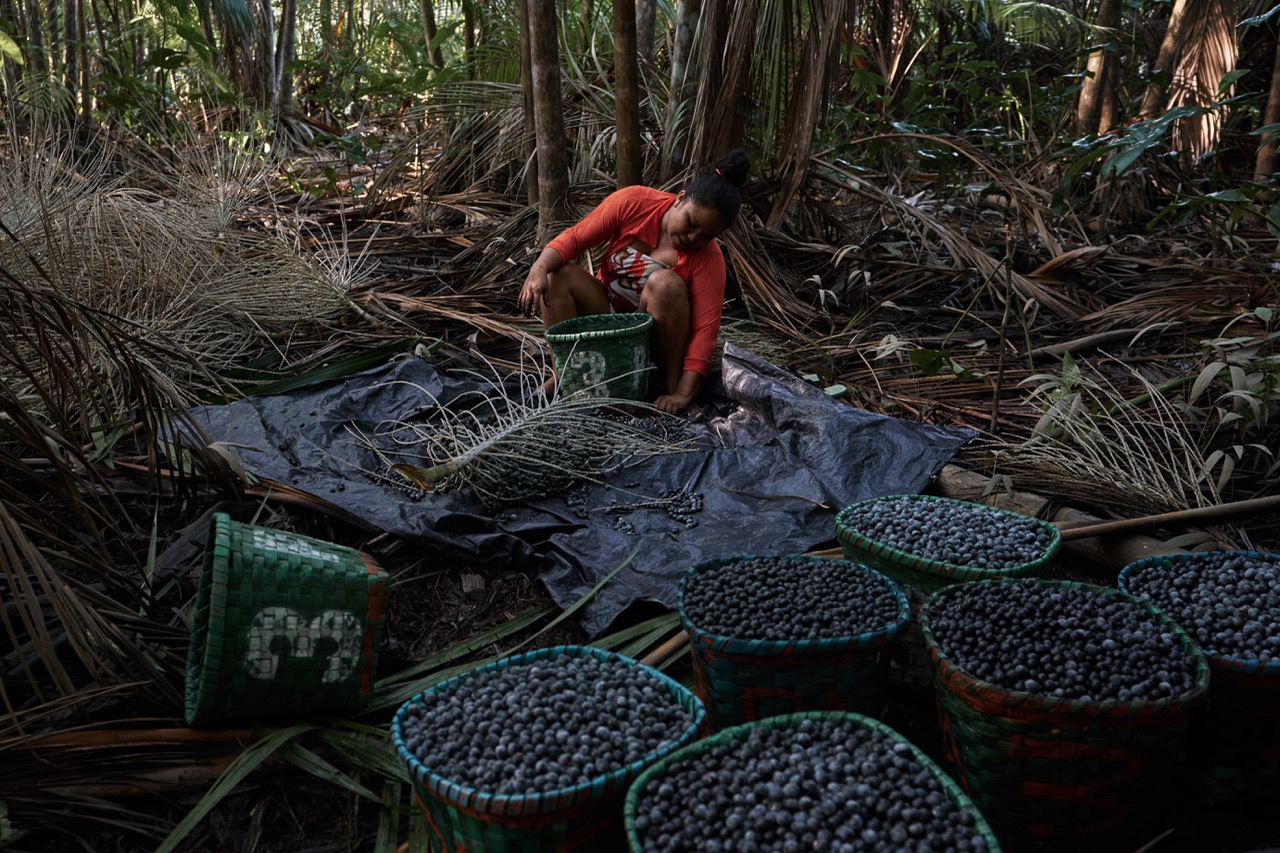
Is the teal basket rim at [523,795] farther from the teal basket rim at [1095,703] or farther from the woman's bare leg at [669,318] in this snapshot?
the woman's bare leg at [669,318]

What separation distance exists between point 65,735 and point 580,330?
79.8 inches

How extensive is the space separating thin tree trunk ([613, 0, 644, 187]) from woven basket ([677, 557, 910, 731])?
254 centimetres

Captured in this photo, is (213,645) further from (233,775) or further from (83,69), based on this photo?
(83,69)

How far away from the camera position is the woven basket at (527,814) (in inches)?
46.5

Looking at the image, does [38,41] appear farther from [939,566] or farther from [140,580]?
[939,566]

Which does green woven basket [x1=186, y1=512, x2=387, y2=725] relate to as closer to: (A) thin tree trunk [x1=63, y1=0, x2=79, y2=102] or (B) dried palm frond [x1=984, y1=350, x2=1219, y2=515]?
(B) dried palm frond [x1=984, y1=350, x2=1219, y2=515]

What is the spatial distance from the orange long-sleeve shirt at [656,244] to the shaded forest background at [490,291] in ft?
0.99

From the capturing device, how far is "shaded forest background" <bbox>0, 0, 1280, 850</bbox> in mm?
1604

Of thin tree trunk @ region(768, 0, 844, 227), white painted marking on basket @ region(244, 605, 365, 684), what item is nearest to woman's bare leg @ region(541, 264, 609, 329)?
thin tree trunk @ region(768, 0, 844, 227)

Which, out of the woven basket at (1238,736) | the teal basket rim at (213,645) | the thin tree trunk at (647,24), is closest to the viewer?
the woven basket at (1238,736)

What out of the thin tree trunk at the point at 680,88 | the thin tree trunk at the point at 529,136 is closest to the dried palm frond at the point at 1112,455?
the thin tree trunk at the point at 680,88

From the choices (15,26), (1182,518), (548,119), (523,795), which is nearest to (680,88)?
(548,119)

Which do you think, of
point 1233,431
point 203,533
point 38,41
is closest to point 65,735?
point 203,533

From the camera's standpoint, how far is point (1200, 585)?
1.64 meters
